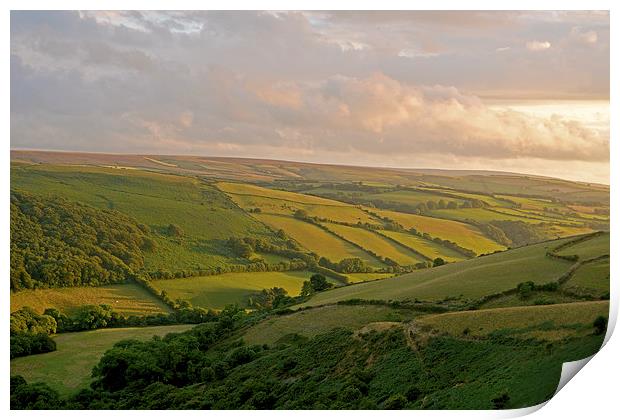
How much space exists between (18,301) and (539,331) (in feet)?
51.1

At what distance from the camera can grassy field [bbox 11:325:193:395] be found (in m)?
20.7

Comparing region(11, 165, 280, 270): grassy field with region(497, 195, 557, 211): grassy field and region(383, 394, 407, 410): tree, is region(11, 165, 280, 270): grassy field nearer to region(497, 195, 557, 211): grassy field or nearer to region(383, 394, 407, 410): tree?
region(497, 195, 557, 211): grassy field

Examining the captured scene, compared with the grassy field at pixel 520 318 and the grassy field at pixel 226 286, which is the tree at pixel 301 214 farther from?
the grassy field at pixel 520 318

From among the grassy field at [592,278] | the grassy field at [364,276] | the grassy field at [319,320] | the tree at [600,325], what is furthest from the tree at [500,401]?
the grassy field at [364,276]

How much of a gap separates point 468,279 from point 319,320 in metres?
Result: 4.90

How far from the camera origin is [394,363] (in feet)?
61.3

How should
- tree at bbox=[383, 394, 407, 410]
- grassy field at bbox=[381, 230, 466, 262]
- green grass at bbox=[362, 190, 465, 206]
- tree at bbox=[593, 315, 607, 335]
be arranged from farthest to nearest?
green grass at bbox=[362, 190, 465, 206], grassy field at bbox=[381, 230, 466, 262], tree at bbox=[593, 315, 607, 335], tree at bbox=[383, 394, 407, 410]

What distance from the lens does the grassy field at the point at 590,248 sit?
74.1ft

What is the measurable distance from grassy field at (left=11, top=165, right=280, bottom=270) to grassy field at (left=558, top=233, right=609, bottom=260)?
35.9 ft

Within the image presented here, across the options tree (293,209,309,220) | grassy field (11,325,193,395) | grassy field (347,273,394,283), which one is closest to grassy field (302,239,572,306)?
grassy field (347,273,394,283)

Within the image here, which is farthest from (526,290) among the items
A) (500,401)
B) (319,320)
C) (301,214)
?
(301,214)

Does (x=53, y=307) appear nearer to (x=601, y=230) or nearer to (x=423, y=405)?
(x=423, y=405)

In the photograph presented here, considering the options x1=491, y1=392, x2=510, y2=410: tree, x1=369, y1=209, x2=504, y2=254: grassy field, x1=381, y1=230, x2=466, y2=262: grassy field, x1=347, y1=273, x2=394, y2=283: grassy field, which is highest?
x1=369, y1=209, x2=504, y2=254: grassy field
